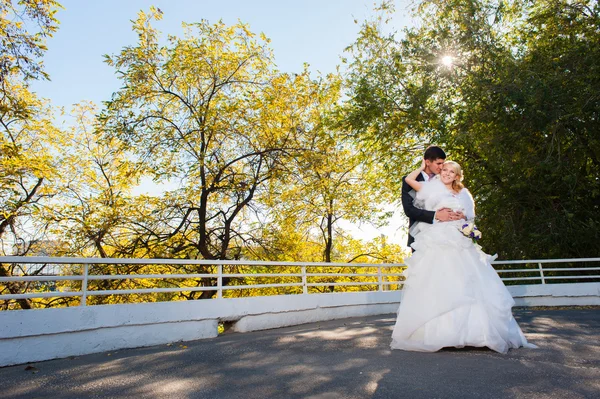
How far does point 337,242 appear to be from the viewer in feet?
95.9

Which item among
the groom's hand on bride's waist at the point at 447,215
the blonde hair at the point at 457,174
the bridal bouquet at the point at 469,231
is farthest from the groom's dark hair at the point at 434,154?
the bridal bouquet at the point at 469,231

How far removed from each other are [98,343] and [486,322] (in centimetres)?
484

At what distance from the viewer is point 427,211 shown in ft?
18.7

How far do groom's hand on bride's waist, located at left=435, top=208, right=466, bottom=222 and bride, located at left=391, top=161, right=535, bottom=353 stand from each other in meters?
0.08

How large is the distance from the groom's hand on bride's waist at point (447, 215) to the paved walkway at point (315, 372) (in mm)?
1497

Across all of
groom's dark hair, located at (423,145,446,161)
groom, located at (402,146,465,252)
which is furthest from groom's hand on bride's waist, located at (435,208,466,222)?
groom's dark hair, located at (423,145,446,161)

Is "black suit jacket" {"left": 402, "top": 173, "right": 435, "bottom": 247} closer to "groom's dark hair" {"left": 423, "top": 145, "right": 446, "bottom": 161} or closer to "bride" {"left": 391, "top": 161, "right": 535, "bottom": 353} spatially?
"bride" {"left": 391, "top": 161, "right": 535, "bottom": 353}

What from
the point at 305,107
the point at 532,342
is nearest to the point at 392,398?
the point at 532,342

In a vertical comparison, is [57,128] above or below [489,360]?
above

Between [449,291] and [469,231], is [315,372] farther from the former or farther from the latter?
[469,231]

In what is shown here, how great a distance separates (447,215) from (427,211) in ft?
0.80

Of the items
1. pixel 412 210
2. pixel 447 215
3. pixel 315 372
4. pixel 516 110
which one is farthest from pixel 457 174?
pixel 516 110

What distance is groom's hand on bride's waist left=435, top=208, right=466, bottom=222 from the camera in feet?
18.3

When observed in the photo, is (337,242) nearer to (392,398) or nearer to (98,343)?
(98,343)
